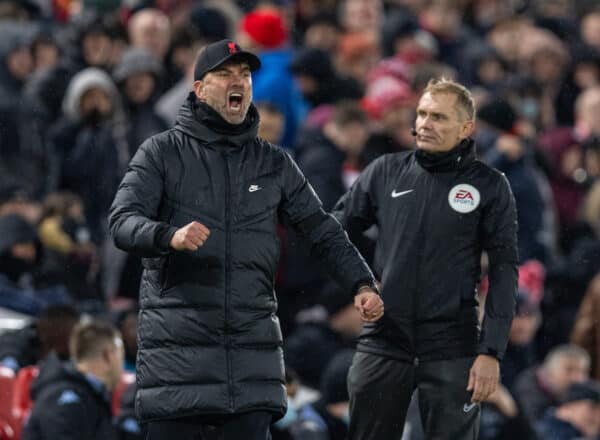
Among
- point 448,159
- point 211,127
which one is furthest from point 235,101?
point 448,159

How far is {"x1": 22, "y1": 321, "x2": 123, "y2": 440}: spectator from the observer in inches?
360

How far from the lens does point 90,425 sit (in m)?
9.25

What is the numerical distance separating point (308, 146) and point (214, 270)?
5819mm

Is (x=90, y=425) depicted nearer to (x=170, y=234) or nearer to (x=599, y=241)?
(x=170, y=234)

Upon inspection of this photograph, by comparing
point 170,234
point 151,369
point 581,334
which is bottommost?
point 581,334

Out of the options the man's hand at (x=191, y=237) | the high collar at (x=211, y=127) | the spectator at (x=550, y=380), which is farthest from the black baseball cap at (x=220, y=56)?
the spectator at (x=550, y=380)

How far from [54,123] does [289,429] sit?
455cm

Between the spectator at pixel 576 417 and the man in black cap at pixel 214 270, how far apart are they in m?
5.24

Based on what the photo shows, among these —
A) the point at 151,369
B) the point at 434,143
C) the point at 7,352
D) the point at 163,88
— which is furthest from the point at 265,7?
the point at 151,369

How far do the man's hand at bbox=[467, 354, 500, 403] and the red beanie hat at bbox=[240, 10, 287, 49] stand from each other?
6.56 metres

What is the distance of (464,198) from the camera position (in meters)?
7.87

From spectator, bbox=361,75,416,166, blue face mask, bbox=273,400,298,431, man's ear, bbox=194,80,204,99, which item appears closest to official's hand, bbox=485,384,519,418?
blue face mask, bbox=273,400,298,431

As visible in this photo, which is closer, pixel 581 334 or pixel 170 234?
A: pixel 170 234

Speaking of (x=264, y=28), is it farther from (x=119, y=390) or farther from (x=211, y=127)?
(x=211, y=127)
